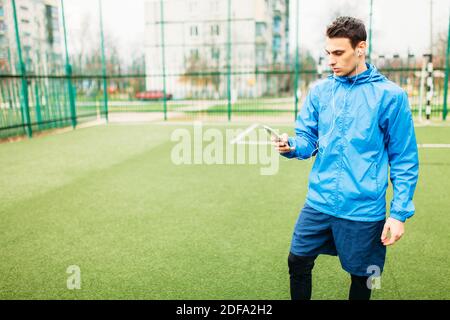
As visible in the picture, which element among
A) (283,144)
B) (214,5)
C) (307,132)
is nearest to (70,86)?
(307,132)

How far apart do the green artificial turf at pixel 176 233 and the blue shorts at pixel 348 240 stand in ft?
2.80

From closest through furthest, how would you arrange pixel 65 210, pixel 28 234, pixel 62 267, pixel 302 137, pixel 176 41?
pixel 302 137 < pixel 62 267 < pixel 28 234 < pixel 65 210 < pixel 176 41

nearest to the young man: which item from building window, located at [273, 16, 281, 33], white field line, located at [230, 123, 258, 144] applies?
white field line, located at [230, 123, 258, 144]

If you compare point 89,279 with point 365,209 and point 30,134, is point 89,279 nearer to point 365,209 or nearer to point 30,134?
point 365,209

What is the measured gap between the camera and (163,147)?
9633mm

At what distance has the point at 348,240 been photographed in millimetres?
2070

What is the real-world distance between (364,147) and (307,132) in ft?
1.22

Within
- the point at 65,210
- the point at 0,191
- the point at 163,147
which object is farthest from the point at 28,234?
the point at 163,147

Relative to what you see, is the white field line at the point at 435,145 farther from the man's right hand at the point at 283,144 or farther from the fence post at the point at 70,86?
the fence post at the point at 70,86

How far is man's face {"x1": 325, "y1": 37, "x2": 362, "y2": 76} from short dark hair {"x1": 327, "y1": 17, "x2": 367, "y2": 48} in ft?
0.07

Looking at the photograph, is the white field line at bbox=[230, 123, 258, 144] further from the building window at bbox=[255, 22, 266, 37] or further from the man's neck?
the building window at bbox=[255, 22, 266, 37]

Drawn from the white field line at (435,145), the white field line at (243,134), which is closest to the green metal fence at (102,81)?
the white field line at (243,134)

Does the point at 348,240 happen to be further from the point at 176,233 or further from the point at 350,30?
the point at 176,233
